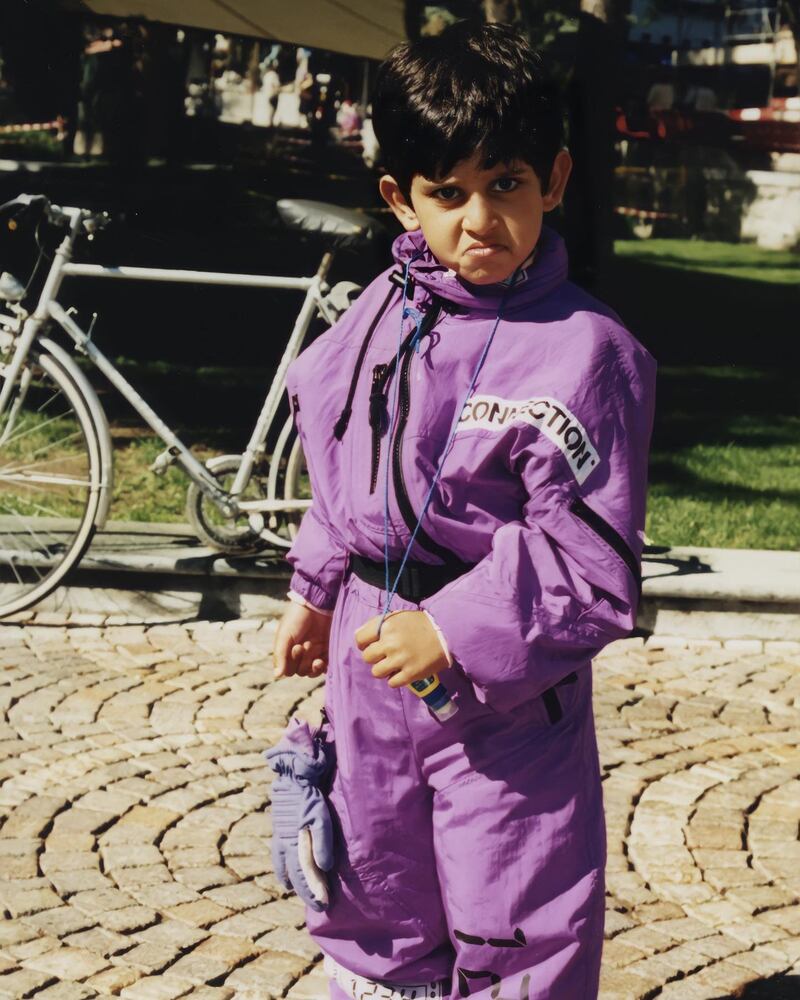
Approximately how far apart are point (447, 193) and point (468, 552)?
0.52m

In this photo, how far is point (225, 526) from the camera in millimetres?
6250

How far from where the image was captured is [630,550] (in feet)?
7.45

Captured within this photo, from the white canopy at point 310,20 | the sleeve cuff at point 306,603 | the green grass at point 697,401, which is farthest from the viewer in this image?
the white canopy at point 310,20

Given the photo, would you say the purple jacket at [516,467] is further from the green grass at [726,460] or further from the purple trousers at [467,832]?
the green grass at [726,460]

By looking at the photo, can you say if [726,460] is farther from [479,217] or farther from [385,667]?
[385,667]

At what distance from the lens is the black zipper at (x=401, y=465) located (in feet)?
7.70

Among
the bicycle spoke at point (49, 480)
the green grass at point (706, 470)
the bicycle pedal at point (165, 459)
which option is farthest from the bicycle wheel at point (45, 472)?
the green grass at point (706, 470)

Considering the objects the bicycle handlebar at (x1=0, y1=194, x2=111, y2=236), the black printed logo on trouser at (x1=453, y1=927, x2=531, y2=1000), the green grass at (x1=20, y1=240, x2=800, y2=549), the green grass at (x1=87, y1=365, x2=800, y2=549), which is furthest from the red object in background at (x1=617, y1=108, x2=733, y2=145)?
the black printed logo on trouser at (x1=453, y1=927, x2=531, y2=1000)

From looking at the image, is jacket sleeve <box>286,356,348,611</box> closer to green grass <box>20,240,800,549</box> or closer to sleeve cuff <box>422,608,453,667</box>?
sleeve cuff <box>422,608,453,667</box>

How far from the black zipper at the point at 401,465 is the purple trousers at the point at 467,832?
0.11 meters

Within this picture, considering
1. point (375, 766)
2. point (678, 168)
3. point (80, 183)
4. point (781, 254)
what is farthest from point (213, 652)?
point (781, 254)

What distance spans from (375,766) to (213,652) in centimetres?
333

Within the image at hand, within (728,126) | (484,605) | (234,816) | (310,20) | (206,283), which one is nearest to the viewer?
(484,605)

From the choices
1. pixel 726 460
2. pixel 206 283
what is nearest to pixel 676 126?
pixel 726 460
